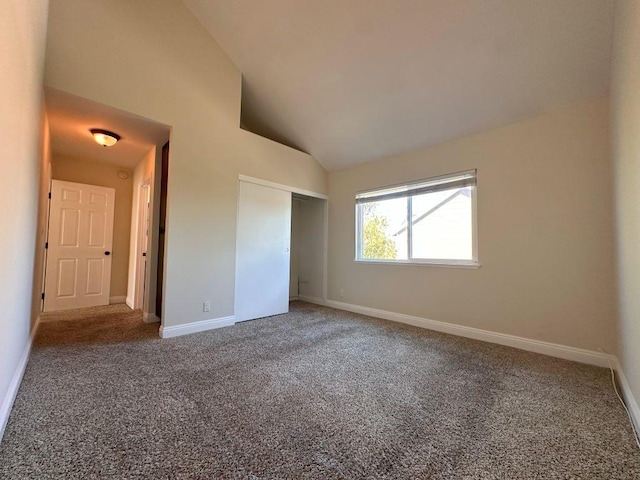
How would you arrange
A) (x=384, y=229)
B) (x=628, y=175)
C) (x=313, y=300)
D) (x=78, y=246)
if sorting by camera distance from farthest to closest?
(x=313, y=300)
(x=78, y=246)
(x=384, y=229)
(x=628, y=175)

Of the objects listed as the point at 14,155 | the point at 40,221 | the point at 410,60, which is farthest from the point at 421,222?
the point at 40,221

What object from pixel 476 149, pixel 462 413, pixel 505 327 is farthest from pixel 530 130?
pixel 462 413

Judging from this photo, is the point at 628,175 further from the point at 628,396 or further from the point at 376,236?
the point at 376,236

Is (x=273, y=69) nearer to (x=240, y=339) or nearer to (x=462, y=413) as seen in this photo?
(x=240, y=339)

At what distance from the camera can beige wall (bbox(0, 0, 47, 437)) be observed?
120 centimetres

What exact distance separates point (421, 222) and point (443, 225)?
0.99 ft

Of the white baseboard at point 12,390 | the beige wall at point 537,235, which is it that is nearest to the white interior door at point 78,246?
the white baseboard at point 12,390

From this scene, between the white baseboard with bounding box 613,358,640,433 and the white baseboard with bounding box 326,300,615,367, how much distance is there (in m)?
0.15

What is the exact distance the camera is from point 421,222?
373 centimetres

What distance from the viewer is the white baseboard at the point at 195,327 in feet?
9.58

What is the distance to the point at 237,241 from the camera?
3.60 meters

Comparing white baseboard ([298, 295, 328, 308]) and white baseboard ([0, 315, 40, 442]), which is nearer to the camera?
white baseboard ([0, 315, 40, 442])

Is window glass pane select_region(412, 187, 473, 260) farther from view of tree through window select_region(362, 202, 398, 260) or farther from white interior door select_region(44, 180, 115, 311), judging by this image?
white interior door select_region(44, 180, 115, 311)

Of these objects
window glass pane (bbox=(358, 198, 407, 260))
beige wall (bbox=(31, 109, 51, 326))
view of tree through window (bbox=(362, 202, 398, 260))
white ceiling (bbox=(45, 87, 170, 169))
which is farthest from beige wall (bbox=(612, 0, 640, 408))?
beige wall (bbox=(31, 109, 51, 326))
